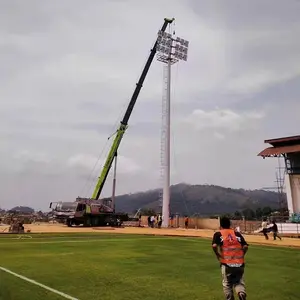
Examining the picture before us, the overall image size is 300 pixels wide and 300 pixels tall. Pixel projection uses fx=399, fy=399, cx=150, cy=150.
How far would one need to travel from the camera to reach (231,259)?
764 centimetres

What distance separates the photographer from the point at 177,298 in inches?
386

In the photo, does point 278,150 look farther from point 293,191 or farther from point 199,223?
point 199,223

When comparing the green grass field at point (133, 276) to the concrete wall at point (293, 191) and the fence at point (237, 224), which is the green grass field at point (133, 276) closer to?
the fence at point (237, 224)

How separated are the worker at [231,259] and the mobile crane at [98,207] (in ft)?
145

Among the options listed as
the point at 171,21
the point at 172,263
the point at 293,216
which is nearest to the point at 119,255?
the point at 172,263

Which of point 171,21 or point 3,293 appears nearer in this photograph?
point 3,293

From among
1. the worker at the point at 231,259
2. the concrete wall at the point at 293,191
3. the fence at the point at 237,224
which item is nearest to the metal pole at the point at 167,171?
the fence at the point at 237,224

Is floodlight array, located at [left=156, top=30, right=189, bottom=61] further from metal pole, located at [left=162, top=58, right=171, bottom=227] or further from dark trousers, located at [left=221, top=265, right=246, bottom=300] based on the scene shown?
dark trousers, located at [left=221, top=265, right=246, bottom=300]

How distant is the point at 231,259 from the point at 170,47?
54.6 m

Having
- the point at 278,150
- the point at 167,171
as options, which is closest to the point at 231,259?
the point at 278,150

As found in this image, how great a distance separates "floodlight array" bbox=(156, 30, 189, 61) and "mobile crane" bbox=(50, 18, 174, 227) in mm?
5658

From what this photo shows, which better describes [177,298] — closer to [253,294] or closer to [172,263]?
[253,294]

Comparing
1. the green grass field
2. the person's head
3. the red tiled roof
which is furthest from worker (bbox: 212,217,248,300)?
the red tiled roof

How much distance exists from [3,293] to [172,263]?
8171 mm
